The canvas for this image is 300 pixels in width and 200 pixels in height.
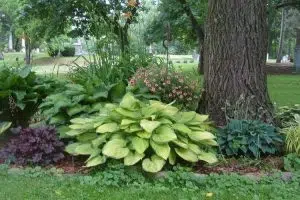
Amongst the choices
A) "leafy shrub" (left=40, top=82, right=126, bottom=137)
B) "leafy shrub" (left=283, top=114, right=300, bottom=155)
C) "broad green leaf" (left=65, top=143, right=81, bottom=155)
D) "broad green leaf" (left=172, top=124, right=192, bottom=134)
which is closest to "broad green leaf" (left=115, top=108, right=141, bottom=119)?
"broad green leaf" (left=172, top=124, right=192, bottom=134)

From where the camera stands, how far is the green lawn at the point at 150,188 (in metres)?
4.16

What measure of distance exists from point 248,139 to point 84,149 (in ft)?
5.85

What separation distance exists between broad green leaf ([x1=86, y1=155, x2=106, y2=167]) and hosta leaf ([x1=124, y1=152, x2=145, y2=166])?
23 cm

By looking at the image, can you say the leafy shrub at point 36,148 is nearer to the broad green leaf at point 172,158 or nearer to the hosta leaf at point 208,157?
the broad green leaf at point 172,158

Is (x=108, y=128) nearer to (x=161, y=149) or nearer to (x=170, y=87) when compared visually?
(x=161, y=149)

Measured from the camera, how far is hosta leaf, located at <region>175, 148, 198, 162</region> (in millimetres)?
A: 4719

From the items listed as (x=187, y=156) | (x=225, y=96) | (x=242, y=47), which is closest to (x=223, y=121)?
(x=225, y=96)

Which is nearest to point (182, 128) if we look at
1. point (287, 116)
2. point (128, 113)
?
point (128, 113)

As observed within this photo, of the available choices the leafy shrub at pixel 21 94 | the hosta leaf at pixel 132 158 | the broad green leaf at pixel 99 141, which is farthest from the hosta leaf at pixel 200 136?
the leafy shrub at pixel 21 94

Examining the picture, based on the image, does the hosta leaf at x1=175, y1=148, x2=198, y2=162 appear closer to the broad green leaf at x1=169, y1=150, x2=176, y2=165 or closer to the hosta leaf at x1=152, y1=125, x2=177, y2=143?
the broad green leaf at x1=169, y1=150, x2=176, y2=165

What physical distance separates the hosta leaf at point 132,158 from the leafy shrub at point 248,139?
1.17 meters

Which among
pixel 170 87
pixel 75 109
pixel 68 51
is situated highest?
pixel 170 87

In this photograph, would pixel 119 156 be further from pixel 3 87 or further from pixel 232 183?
pixel 3 87

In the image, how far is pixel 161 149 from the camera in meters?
4.61
